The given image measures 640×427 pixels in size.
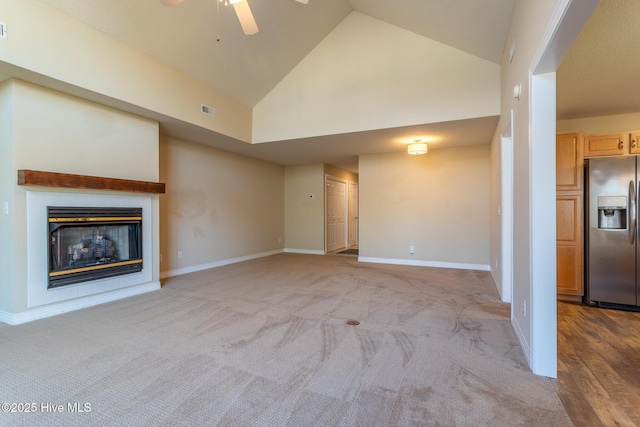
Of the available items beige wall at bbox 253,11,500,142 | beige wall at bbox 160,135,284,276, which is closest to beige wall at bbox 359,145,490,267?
beige wall at bbox 253,11,500,142

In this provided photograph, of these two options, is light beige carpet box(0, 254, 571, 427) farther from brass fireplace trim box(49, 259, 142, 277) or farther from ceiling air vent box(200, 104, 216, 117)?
ceiling air vent box(200, 104, 216, 117)

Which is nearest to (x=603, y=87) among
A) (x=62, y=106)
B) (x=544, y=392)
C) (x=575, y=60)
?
(x=575, y=60)

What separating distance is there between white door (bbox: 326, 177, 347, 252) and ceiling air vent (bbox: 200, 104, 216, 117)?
3.75 metres

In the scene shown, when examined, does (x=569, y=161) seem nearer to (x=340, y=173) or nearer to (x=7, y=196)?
(x=340, y=173)

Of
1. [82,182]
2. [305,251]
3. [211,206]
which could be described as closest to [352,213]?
[305,251]

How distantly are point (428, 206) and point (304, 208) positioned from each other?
3234 millimetres

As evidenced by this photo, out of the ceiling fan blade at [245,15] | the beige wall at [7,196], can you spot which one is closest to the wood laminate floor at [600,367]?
the ceiling fan blade at [245,15]

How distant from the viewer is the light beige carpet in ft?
5.13

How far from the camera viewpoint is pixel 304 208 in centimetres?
771

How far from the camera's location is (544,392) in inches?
68.9

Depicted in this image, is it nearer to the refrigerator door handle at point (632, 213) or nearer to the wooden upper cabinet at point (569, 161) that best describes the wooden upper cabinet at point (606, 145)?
the wooden upper cabinet at point (569, 161)

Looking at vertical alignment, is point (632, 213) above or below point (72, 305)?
above

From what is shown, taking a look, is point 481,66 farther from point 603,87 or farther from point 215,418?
point 215,418

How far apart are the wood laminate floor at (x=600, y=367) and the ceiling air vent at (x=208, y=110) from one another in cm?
495
